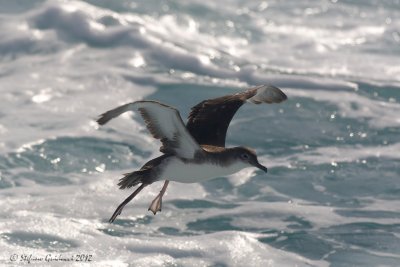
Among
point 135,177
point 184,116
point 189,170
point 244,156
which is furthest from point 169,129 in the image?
point 184,116

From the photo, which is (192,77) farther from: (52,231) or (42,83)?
(52,231)

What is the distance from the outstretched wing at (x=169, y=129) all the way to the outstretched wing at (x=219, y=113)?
0.80m

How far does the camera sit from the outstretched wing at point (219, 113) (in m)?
9.52

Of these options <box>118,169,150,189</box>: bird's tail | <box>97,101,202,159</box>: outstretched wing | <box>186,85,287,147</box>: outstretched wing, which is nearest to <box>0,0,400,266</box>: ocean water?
<box>118,169,150,189</box>: bird's tail

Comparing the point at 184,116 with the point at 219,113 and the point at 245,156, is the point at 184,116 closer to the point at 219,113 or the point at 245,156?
the point at 219,113

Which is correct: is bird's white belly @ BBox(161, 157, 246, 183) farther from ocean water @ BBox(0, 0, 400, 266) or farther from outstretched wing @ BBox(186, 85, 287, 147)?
ocean water @ BBox(0, 0, 400, 266)

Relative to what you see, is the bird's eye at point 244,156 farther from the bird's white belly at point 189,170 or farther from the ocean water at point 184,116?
the ocean water at point 184,116

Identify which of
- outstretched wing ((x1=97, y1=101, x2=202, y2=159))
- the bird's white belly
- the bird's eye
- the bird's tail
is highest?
outstretched wing ((x1=97, y1=101, x2=202, y2=159))

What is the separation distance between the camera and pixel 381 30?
62.8 feet

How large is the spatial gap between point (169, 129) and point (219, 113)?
3.95ft

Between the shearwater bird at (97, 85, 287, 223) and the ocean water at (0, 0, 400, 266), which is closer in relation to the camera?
the shearwater bird at (97, 85, 287, 223)

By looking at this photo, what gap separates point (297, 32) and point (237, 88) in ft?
14.0

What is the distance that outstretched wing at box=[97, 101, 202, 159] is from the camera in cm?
816

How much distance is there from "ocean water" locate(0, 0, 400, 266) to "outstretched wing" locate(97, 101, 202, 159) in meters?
1.45
